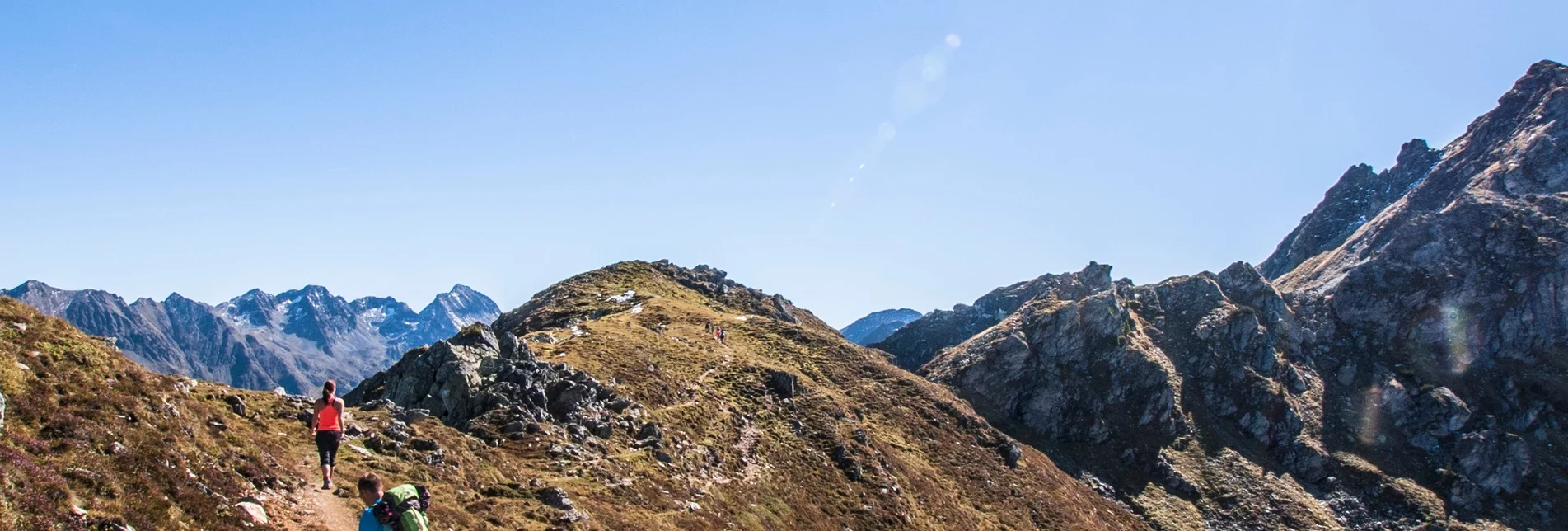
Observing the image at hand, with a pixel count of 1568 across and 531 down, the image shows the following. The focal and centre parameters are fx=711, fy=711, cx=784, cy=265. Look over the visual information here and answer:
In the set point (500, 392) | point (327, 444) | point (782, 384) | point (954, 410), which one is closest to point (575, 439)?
point (500, 392)

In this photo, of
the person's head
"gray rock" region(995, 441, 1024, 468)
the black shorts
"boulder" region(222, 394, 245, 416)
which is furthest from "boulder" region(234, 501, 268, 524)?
"gray rock" region(995, 441, 1024, 468)

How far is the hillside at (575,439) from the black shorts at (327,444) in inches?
60.7

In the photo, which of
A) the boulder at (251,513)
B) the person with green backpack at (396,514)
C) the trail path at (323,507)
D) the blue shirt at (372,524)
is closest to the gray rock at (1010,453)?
the trail path at (323,507)

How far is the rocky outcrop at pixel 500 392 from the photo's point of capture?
4794 centimetres

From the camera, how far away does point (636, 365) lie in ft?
234

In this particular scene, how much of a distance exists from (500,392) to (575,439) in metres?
6.58

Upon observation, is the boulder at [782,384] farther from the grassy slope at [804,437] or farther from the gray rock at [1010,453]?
the gray rock at [1010,453]

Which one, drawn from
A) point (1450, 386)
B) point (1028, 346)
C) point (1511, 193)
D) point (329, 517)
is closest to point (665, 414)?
point (329, 517)

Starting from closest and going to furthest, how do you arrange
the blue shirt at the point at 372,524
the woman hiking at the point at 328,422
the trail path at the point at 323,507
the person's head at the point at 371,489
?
the blue shirt at the point at 372,524 < the person's head at the point at 371,489 < the woman hiking at the point at 328,422 < the trail path at the point at 323,507

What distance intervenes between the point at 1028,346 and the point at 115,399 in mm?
132223

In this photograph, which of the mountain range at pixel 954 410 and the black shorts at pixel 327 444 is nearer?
the mountain range at pixel 954 410

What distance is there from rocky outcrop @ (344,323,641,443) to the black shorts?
19332mm

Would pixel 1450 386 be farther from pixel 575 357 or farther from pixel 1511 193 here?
pixel 575 357

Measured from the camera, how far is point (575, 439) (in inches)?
1892
